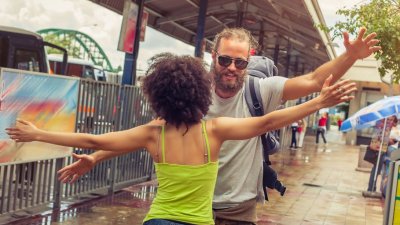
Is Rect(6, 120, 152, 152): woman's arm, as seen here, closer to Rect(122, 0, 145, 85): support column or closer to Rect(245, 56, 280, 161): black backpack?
Rect(245, 56, 280, 161): black backpack

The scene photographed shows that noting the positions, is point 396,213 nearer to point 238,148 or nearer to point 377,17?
point 238,148

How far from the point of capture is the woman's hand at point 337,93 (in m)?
2.50

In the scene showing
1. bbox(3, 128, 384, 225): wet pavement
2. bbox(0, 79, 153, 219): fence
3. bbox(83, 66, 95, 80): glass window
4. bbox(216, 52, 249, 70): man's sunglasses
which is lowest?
bbox(3, 128, 384, 225): wet pavement

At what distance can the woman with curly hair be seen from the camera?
2.49 metres

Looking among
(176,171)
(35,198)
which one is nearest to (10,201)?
(35,198)

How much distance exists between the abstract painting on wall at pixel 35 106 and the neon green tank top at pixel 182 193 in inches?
161

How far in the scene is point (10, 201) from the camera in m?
6.62

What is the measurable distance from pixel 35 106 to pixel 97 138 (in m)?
4.34

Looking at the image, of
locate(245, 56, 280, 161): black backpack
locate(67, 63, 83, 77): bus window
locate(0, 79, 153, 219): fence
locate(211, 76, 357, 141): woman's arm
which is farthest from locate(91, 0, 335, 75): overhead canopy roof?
locate(211, 76, 357, 141): woman's arm

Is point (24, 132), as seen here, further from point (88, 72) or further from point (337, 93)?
point (88, 72)

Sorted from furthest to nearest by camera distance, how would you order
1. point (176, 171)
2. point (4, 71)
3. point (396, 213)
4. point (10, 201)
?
point (10, 201) → point (4, 71) → point (396, 213) → point (176, 171)

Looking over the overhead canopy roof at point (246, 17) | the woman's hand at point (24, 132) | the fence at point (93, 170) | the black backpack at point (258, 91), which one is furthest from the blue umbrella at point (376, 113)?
the woman's hand at point (24, 132)

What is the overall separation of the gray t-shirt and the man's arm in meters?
0.10

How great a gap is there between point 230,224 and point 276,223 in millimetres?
5439
